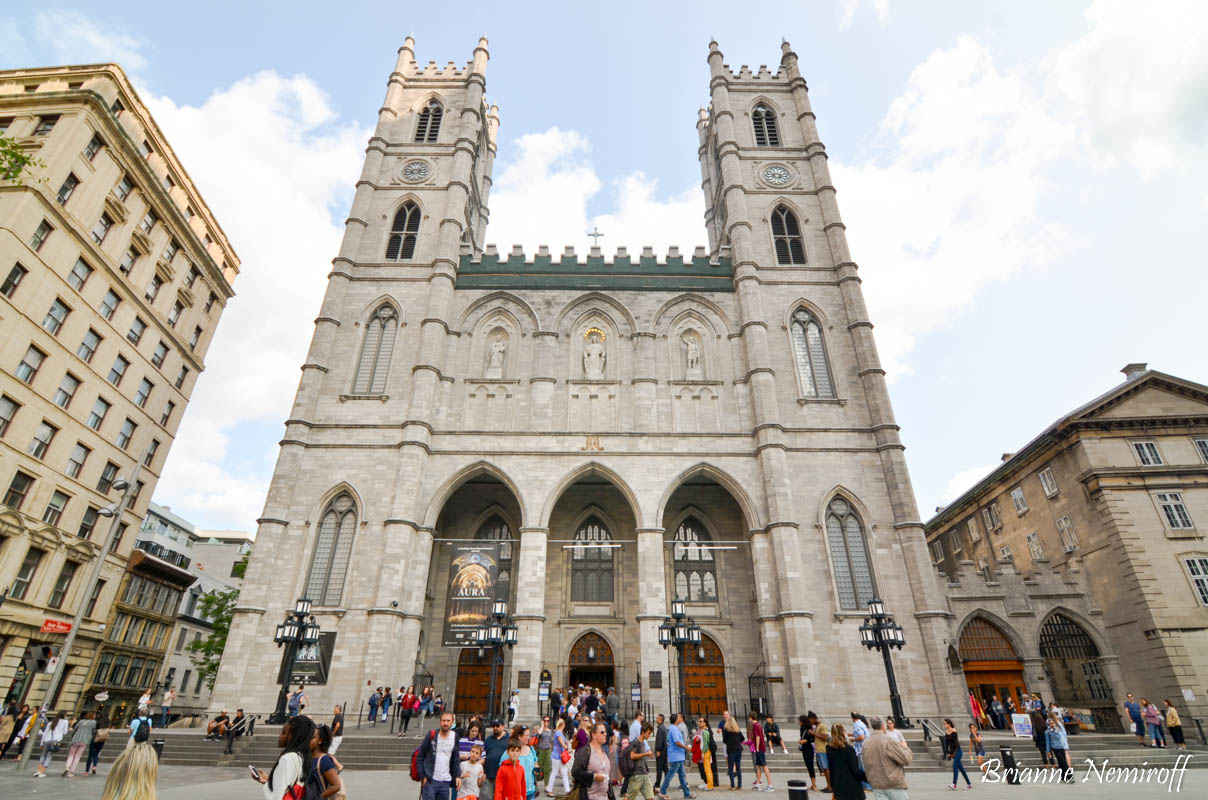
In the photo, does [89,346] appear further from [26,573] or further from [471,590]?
[471,590]

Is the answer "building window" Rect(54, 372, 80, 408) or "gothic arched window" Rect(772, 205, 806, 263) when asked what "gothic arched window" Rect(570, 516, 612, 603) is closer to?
"gothic arched window" Rect(772, 205, 806, 263)

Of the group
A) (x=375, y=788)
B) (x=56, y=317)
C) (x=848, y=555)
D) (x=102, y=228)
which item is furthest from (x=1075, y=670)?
(x=102, y=228)

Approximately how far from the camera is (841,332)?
27531mm

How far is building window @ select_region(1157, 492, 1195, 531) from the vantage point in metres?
23.1

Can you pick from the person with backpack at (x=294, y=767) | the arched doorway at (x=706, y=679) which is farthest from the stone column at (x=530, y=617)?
the person with backpack at (x=294, y=767)

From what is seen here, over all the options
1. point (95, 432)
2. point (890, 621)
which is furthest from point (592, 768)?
point (95, 432)

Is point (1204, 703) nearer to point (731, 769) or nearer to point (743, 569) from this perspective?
point (743, 569)

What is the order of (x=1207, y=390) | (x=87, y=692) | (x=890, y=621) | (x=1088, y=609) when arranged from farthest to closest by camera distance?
(x=87, y=692)
(x=1207, y=390)
(x=1088, y=609)
(x=890, y=621)

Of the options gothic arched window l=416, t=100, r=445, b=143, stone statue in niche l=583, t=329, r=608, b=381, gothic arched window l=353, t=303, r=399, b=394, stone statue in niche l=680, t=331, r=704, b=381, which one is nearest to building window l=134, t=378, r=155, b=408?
gothic arched window l=353, t=303, r=399, b=394

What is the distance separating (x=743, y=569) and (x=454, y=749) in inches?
807

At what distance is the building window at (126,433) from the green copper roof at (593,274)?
15199 millimetres

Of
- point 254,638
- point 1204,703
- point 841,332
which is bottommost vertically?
point 1204,703

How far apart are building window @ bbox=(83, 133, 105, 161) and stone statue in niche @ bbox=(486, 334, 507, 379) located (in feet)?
55.3

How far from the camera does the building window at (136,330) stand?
26.1 metres
